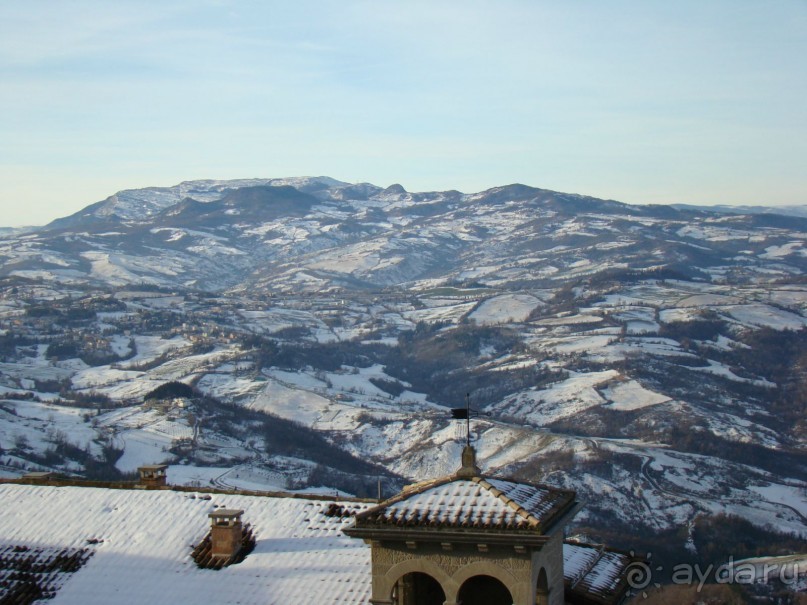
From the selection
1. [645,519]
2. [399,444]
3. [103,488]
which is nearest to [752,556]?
[645,519]

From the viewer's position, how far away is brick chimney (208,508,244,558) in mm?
29203

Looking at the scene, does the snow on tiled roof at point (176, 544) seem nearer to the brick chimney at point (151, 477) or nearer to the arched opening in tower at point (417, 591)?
the arched opening in tower at point (417, 591)

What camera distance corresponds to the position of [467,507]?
23.2 m

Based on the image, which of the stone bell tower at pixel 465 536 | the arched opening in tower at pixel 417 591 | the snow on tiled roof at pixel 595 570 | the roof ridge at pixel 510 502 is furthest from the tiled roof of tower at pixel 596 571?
the roof ridge at pixel 510 502

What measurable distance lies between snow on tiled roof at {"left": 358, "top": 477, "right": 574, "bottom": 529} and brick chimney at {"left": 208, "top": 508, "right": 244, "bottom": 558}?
661 cm

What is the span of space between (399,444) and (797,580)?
86351mm

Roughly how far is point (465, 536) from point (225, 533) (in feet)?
28.1

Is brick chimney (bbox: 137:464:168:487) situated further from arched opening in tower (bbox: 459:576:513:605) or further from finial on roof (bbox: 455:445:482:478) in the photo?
finial on roof (bbox: 455:445:482:478)

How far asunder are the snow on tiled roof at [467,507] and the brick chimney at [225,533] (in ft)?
21.7

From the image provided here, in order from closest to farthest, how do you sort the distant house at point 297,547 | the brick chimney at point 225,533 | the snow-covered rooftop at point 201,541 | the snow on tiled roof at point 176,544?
the distant house at point 297,547
the snow-covered rooftop at point 201,541
the snow on tiled roof at point 176,544
the brick chimney at point 225,533

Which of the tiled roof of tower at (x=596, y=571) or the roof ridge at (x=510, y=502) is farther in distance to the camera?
the tiled roof of tower at (x=596, y=571)

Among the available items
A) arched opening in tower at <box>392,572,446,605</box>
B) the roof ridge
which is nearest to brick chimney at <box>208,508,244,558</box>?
arched opening in tower at <box>392,572,446,605</box>

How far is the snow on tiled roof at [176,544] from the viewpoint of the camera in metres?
27.7

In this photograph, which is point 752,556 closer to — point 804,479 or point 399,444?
point 804,479
